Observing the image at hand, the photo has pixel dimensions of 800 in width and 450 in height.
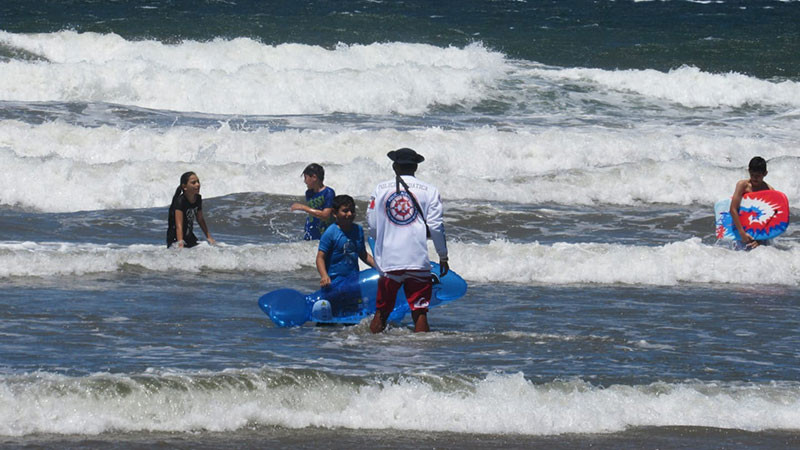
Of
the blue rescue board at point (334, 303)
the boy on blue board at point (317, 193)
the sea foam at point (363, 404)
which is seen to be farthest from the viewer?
the boy on blue board at point (317, 193)

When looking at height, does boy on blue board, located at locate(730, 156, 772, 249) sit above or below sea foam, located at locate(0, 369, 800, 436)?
above

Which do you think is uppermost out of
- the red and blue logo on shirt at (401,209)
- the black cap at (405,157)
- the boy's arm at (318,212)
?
the black cap at (405,157)

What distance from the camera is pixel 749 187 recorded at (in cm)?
1189

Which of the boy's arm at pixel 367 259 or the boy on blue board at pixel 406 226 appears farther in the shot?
the boy's arm at pixel 367 259

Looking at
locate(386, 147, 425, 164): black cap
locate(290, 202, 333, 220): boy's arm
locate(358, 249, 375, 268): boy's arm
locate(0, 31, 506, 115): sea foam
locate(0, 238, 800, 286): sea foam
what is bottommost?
locate(0, 238, 800, 286): sea foam

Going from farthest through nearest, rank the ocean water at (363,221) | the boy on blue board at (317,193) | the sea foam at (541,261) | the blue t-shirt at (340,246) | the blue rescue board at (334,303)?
the sea foam at (541,261) → the boy on blue board at (317,193) → the blue rescue board at (334,303) → the blue t-shirt at (340,246) → the ocean water at (363,221)

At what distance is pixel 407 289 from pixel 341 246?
0.70m

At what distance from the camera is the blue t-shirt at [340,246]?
8609mm

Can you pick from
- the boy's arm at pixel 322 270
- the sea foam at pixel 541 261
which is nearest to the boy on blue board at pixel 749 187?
the sea foam at pixel 541 261

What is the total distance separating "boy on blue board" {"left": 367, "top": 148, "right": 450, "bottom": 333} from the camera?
7.89 m

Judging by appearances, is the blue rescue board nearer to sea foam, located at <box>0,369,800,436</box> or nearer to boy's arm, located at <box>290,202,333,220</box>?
boy's arm, located at <box>290,202,333,220</box>

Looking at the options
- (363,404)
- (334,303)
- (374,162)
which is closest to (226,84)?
(374,162)

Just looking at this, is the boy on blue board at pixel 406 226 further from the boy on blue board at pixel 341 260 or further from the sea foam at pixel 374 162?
the sea foam at pixel 374 162

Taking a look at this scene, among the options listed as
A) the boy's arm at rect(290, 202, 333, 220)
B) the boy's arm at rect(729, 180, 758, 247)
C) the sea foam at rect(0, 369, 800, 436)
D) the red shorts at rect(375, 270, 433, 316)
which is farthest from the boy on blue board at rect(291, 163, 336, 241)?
the boy's arm at rect(729, 180, 758, 247)
